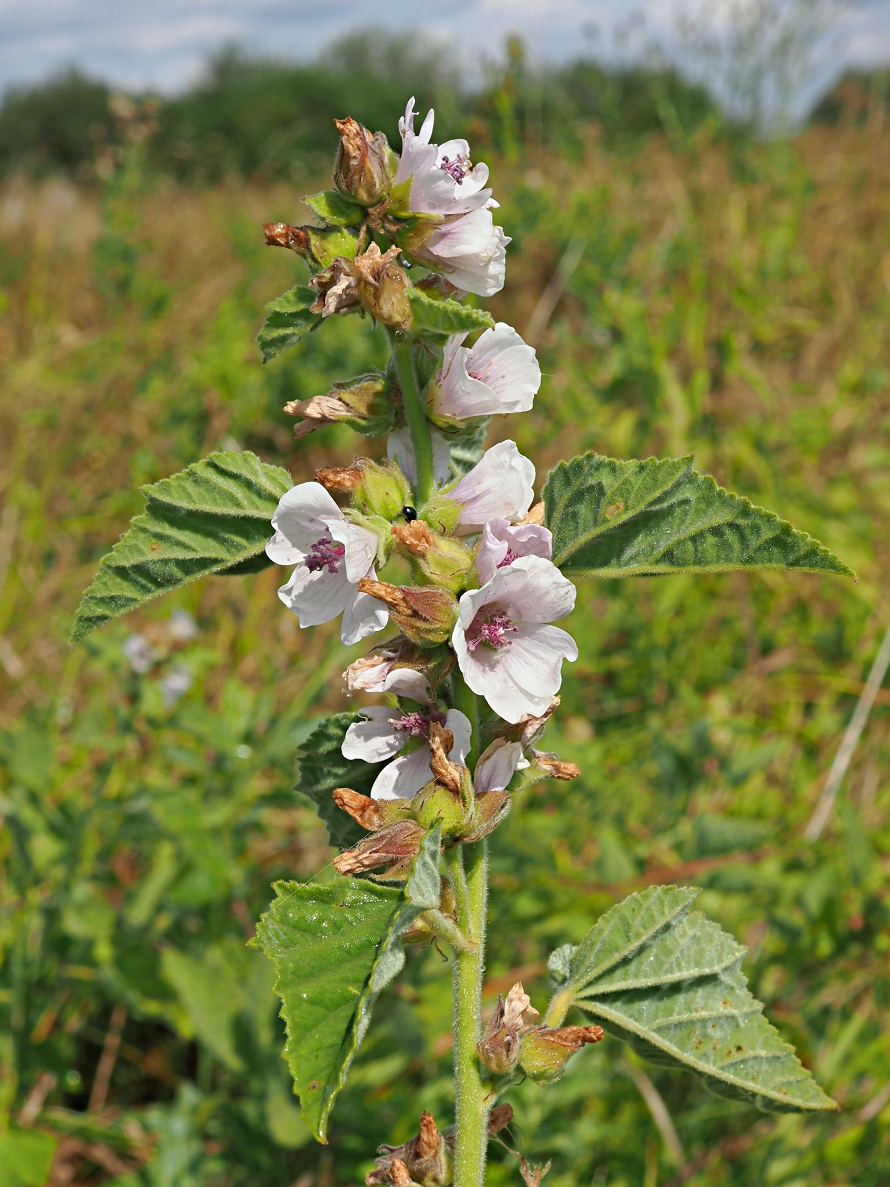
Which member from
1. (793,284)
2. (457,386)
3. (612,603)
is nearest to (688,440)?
(612,603)

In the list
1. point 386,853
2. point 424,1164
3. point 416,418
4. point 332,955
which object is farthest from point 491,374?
point 424,1164

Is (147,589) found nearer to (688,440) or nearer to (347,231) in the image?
(347,231)

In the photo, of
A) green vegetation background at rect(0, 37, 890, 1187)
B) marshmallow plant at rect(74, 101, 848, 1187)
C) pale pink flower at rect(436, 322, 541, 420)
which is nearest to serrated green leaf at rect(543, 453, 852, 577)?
marshmallow plant at rect(74, 101, 848, 1187)

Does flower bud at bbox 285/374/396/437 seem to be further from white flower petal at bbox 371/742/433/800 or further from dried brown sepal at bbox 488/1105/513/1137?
dried brown sepal at bbox 488/1105/513/1137

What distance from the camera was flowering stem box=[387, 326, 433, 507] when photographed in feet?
3.67

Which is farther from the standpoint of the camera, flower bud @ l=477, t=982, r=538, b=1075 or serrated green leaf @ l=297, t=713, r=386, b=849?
serrated green leaf @ l=297, t=713, r=386, b=849

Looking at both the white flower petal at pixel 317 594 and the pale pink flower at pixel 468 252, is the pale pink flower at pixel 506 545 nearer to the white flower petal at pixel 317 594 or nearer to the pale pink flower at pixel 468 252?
the white flower petal at pixel 317 594

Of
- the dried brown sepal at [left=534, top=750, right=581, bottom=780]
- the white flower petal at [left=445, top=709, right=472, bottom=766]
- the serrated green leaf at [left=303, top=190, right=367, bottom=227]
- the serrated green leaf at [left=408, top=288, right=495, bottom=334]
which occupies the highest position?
the serrated green leaf at [left=303, top=190, right=367, bottom=227]

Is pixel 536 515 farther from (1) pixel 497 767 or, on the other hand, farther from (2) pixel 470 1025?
(2) pixel 470 1025

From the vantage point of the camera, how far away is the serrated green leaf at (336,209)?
3.61 feet

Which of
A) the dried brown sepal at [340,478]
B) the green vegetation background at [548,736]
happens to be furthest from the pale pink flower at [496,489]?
the green vegetation background at [548,736]

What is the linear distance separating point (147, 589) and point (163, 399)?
185 inches

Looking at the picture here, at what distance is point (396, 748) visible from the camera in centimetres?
112

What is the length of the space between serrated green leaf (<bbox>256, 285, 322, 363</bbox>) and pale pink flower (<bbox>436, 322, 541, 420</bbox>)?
161 millimetres
